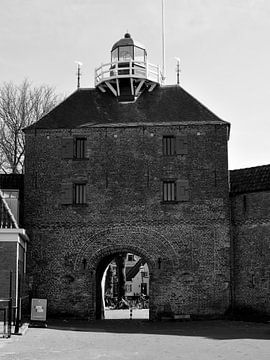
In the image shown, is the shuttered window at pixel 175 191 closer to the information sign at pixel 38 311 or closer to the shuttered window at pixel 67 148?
the shuttered window at pixel 67 148

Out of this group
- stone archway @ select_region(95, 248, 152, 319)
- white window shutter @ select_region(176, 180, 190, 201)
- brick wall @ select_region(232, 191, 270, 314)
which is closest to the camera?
brick wall @ select_region(232, 191, 270, 314)

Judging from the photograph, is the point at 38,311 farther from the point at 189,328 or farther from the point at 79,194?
the point at 79,194

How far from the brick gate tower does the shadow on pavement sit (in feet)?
5.89

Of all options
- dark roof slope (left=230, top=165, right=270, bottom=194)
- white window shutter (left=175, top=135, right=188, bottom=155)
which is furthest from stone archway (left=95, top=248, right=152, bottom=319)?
dark roof slope (left=230, top=165, right=270, bottom=194)

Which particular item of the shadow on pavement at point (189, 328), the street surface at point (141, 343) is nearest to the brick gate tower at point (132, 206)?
the shadow on pavement at point (189, 328)

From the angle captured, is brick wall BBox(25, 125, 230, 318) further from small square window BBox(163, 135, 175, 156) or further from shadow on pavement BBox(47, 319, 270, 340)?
shadow on pavement BBox(47, 319, 270, 340)

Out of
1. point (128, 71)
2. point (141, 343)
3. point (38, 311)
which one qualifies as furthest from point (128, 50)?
point (141, 343)

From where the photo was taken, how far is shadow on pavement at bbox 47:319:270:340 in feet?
68.8

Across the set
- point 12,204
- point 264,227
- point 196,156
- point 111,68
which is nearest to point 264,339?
point 264,227

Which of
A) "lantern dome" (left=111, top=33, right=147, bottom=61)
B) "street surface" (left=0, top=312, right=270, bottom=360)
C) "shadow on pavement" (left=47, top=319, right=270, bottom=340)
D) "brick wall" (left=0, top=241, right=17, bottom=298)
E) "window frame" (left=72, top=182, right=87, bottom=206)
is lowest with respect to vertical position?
"shadow on pavement" (left=47, top=319, right=270, bottom=340)

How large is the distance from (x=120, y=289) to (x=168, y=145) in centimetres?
1930

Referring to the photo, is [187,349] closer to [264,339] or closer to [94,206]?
[264,339]

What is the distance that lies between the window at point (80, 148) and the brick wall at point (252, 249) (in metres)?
7.89

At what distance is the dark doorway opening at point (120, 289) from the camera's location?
3169cm
